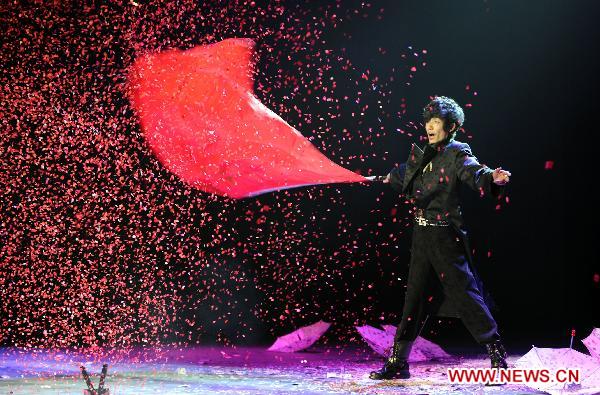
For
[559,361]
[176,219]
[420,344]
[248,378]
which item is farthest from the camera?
[176,219]

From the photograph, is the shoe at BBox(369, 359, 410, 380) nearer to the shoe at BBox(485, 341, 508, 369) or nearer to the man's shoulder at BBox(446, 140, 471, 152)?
the shoe at BBox(485, 341, 508, 369)

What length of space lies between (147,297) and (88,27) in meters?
2.30

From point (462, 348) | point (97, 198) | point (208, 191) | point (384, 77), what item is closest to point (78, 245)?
point (97, 198)

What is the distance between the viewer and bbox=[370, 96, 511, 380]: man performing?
14.4 feet

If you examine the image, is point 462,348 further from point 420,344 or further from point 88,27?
point 88,27

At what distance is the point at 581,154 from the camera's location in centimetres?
624

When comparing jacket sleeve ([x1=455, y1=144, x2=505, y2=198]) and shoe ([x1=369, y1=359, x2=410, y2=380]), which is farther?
shoe ([x1=369, y1=359, x2=410, y2=380])

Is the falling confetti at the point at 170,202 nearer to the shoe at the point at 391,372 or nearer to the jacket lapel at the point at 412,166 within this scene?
the jacket lapel at the point at 412,166

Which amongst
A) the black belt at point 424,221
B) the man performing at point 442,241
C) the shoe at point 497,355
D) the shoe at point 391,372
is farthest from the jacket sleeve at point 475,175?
the shoe at point 391,372

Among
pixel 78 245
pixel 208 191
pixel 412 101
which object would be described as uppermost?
pixel 412 101

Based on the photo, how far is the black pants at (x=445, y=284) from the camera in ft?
14.4

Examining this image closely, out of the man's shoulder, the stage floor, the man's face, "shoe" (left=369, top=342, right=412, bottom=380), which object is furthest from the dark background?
"shoe" (left=369, top=342, right=412, bottom=380)

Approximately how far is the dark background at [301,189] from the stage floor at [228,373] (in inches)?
21.5

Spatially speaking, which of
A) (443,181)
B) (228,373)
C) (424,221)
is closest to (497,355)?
(424,221)
